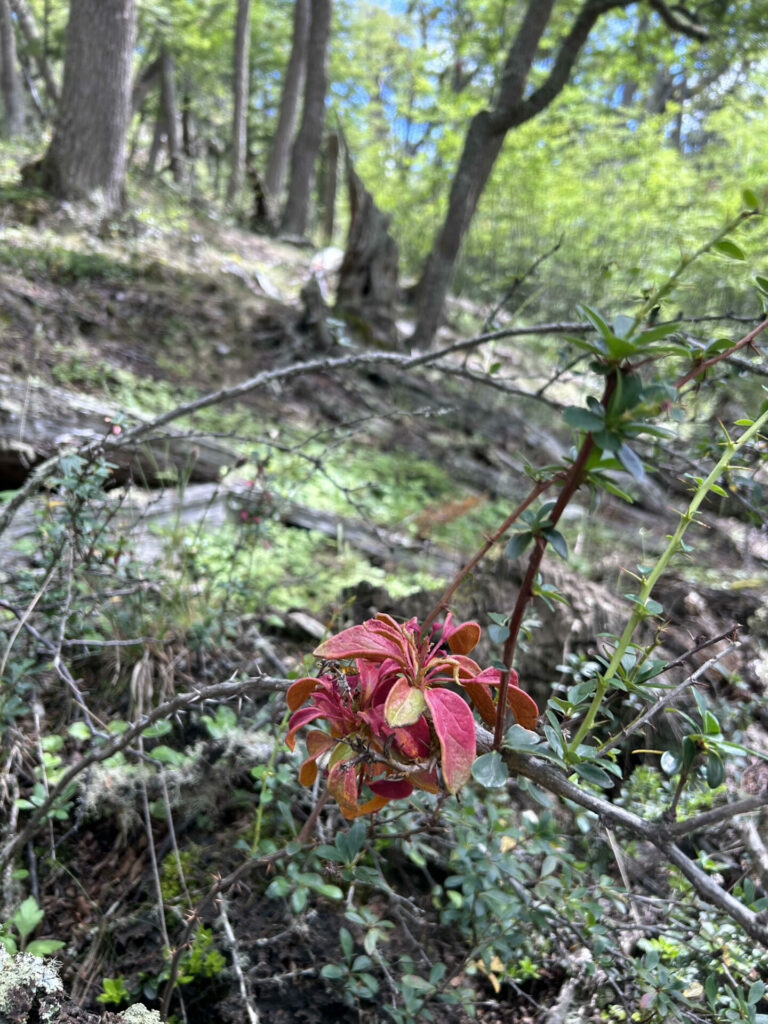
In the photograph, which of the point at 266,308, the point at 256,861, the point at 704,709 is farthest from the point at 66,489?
the point at 266,308

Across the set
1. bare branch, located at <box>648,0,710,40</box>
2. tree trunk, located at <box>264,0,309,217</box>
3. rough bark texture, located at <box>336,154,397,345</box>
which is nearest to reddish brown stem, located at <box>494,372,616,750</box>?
rough bark texture, located at <box>336,154,397,345</box>

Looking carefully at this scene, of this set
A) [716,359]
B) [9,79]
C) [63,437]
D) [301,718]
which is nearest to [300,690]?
[301,718]

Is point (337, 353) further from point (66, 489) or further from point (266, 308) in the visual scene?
point (66, 489)

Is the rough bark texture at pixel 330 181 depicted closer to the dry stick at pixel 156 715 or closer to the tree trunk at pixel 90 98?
the tree trunk at pixel 90 98

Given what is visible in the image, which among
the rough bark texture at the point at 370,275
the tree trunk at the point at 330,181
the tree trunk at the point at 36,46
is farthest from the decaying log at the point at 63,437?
the tree trunk at the point at 330,181

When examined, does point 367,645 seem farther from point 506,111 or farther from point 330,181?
point 330,181

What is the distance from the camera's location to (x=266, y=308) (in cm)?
584

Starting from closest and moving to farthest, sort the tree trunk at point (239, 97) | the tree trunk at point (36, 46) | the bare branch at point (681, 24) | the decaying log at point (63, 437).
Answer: the decaying log at point (63, 437) → the bare branch at point (681, 24) → the tree trunk at point (36, 46) → the tree trunk at point (239, 97)

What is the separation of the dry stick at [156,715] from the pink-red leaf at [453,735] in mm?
396

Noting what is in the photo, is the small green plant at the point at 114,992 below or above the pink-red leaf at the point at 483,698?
below

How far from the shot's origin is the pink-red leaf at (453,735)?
2.34ft

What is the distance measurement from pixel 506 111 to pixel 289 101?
644 centimetres

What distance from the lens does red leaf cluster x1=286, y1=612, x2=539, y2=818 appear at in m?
0.75

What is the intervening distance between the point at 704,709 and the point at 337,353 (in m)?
4.91
